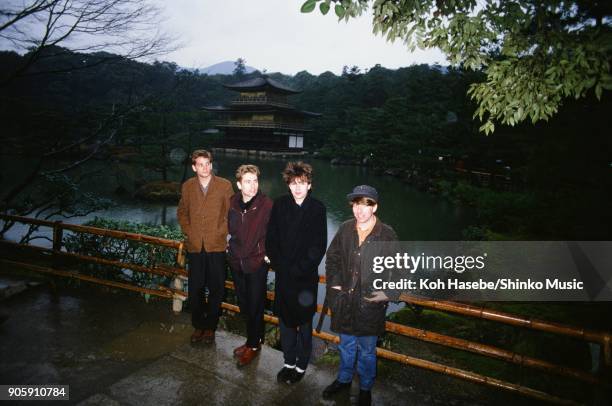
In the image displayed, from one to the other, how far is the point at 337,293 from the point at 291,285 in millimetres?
338

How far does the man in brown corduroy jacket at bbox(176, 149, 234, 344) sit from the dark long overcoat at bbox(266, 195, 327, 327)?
69 cm

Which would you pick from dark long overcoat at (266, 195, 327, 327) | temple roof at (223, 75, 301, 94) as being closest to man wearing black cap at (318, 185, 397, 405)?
dark long overcoat at (266, 195, 327, 327)

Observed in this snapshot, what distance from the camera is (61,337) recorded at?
299 centimetres

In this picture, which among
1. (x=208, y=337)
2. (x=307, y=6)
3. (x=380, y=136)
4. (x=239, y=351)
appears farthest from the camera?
(x=380, y=136)

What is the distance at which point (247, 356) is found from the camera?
107 inches

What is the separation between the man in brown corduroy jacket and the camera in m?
2.90

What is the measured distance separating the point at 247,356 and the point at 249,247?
2.94 feet

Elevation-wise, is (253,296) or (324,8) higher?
(324,8)

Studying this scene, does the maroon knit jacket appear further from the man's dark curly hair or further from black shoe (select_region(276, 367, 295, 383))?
black shoe (select_region(276, 367, 295, 383))

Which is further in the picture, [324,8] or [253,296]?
[253,296]

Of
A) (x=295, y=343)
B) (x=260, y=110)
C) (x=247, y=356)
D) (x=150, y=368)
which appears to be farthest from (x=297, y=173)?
(x=260, y=110)

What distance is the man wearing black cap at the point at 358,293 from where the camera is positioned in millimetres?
2244

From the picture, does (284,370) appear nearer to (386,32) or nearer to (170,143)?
(386,32)

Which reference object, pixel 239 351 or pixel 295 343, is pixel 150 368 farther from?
pixel 295 343
